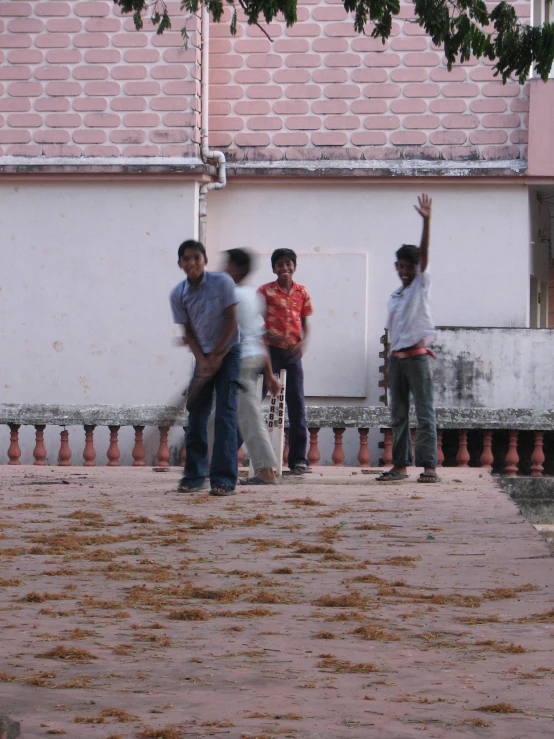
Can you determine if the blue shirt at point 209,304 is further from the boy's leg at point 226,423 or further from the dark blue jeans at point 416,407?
the dark blue jeans at point 416,407

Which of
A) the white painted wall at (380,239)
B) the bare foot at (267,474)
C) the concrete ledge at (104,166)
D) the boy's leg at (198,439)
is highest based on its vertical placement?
the concrete ledge at (104,166)

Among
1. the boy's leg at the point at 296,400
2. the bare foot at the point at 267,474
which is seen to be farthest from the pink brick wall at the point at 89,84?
the bare foot at the point at 267,474

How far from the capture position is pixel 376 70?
16.1 m

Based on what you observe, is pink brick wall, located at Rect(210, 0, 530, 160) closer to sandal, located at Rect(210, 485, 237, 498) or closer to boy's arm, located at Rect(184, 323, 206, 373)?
boy's arm, located at Rect(184, 323, 206, 373)

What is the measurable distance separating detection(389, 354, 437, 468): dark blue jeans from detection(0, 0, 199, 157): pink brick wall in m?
6.48

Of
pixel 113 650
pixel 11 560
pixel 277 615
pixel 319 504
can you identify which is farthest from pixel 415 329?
pixel 113 650

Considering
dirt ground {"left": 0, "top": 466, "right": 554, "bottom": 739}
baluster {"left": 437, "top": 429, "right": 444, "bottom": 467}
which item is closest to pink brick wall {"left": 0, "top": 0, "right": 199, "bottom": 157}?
baluster {"left": 437, "top": 429, "right": 444, "bottom": 467}

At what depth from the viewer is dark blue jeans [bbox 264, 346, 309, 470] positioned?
10734mm

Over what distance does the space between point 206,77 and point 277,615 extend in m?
12.1

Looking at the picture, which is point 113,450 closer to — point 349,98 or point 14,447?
point 14,447

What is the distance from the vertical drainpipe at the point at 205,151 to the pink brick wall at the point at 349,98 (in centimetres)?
24

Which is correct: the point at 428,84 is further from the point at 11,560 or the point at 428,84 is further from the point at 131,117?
the point at 11,560

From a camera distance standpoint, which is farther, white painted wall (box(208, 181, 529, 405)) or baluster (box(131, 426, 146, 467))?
white painted wall (box(208, 181, 529, 405))

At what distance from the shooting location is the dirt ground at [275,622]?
10.9 feet
